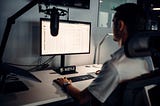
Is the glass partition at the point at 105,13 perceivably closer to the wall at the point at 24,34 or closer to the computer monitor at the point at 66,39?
the wall at the point at 24,34

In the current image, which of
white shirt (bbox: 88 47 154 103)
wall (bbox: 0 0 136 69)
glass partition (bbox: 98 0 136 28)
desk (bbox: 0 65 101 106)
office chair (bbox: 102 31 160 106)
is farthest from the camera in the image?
glass partition (bbox: 98 0 136 28)

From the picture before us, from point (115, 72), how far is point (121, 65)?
0.05 meters

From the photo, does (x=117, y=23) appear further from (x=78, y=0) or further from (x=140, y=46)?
(x=78, y=0)

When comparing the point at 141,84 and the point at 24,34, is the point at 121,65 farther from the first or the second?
the point at 24,34

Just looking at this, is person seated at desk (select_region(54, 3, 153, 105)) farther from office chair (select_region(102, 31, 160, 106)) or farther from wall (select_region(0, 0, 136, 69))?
wall (select_region(0, 0, 136, 69))

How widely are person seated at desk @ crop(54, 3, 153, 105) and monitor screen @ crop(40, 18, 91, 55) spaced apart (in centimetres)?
69

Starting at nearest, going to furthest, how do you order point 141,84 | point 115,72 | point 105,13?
point 141,84
point 115,72
point 105,13

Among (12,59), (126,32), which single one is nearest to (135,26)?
(126,32)

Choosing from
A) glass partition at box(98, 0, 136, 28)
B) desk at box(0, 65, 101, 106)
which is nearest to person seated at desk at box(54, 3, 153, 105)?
desk at box(0, 65, 101, 106)

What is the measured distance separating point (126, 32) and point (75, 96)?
20.2 inches

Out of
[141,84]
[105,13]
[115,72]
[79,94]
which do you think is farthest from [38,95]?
[105,13]

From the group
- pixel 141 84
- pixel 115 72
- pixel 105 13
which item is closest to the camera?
pixel 141 84

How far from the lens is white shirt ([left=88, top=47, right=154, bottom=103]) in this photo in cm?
94

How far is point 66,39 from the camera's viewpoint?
5.76ft
